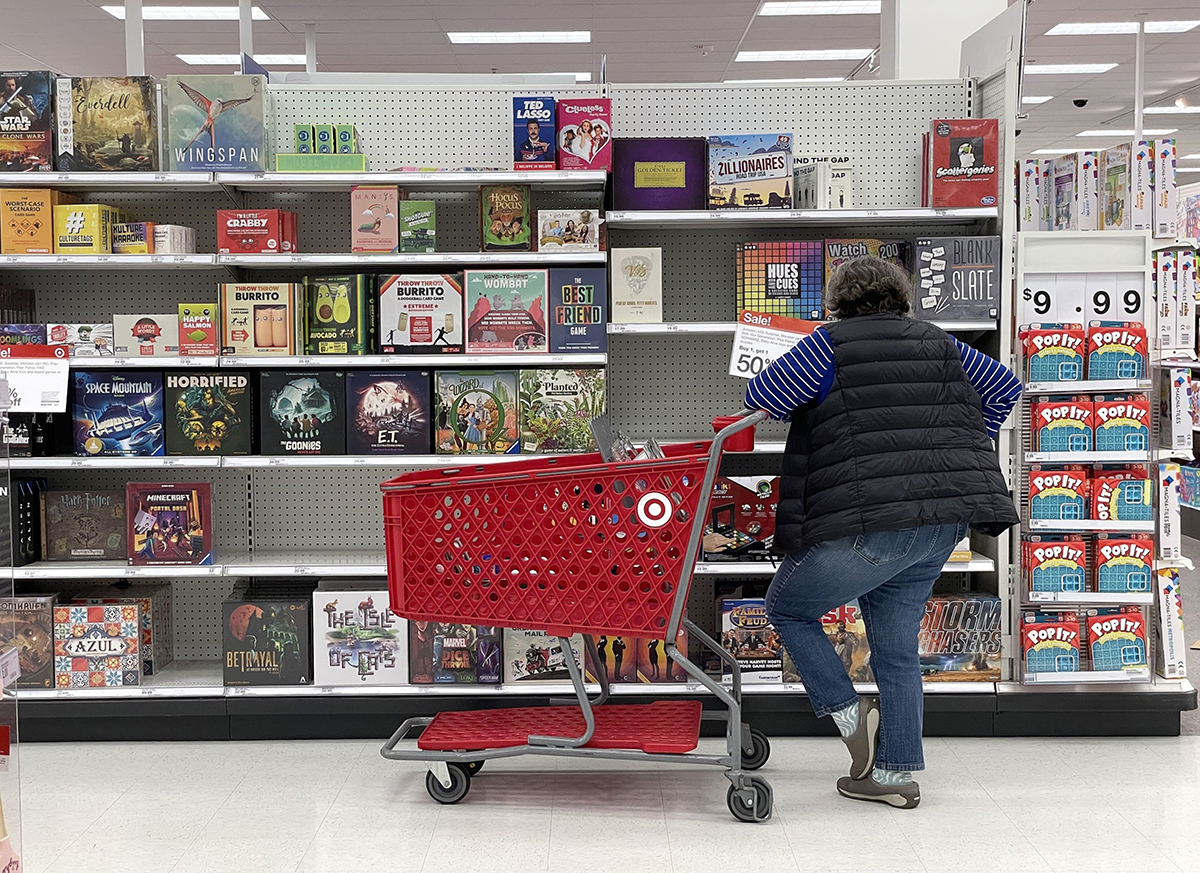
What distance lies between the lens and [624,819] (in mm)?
3295

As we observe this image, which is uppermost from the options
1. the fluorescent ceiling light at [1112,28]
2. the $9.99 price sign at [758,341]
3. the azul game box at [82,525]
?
the fluorescent ceiling light at [1112,28]

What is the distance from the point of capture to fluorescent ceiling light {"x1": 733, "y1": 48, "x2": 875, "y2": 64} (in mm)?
10703

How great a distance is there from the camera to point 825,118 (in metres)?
4.32

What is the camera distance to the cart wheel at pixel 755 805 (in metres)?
3.23

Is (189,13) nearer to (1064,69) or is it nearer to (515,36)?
(515,36)

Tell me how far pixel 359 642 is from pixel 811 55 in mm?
8691

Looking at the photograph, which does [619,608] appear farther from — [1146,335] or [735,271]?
Result: [1146,335]

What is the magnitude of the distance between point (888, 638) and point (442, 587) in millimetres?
1332

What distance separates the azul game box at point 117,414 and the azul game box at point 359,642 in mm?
839

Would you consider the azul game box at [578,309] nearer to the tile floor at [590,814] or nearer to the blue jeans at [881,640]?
the blue jeans at [881,640]

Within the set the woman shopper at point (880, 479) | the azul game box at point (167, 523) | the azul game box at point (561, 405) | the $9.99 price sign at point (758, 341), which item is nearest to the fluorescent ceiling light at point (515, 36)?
the azul game box at point (561, 405)

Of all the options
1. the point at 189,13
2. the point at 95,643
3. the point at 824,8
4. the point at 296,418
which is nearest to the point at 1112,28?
the point at 824,8

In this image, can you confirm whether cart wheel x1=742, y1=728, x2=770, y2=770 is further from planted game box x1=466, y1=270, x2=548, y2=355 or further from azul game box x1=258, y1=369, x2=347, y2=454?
azul game box x1=258, y1=369, x2=347, y2=454

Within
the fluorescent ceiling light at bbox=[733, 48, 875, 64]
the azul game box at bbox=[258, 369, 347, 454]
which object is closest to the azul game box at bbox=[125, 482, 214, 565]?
the azul game box at bbox=[258, 369, 347, 454]
